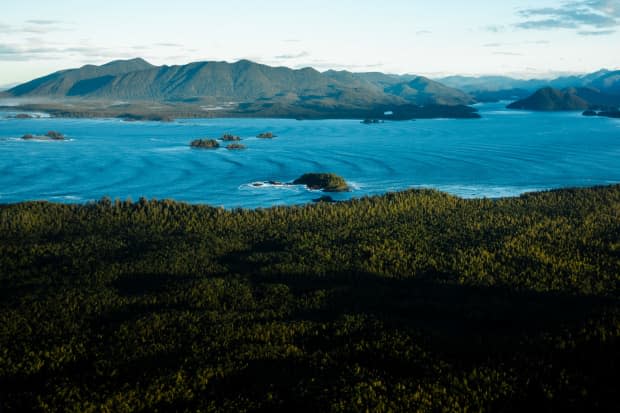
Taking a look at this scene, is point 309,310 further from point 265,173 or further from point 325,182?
point 265,173

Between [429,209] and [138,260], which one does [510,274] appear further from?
[138,260]

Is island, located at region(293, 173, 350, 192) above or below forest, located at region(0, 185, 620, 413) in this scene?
above

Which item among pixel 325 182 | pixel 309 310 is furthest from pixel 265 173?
pixel 309 310

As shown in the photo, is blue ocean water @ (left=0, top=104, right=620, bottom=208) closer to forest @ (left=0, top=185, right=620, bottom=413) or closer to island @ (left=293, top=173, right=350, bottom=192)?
island @ (left=293, top=173, right=350, bottom=192)

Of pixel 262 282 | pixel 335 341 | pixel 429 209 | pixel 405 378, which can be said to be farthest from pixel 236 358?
pixel 429 209

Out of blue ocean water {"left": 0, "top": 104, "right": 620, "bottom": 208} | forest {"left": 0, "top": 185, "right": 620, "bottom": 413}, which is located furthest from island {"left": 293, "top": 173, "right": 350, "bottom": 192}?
forest {"left": 0, "top": 185, "right": 620, "bottom": 413}

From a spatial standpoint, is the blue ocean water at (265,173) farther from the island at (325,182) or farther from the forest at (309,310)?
the forest at (309,310)

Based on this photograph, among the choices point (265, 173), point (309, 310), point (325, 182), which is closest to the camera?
point (309, 310)
